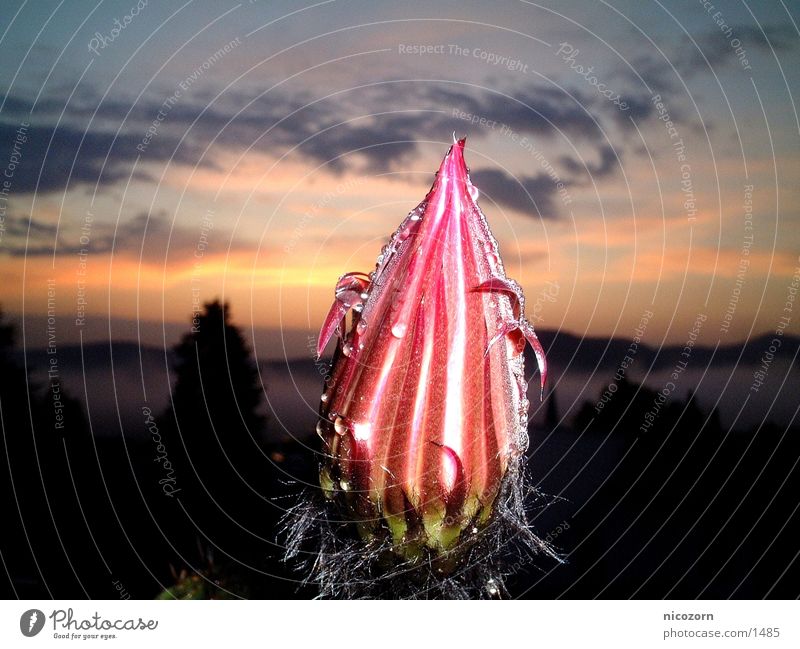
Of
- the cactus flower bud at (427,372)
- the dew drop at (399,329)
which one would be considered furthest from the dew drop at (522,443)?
the dew drop at (399,329)

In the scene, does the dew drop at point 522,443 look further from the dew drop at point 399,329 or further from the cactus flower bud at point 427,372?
the dew drop at point 399,329

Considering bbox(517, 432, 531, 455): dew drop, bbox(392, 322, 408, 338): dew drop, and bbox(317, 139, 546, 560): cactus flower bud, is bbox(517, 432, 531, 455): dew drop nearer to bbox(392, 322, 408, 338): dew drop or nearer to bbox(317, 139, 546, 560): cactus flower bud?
bbox(317, 139, 546, 560): cactus flower bud

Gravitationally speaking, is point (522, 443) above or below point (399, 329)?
below

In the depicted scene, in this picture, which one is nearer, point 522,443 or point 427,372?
point 427,372

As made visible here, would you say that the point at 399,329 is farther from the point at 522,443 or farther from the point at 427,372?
the point at 522,443

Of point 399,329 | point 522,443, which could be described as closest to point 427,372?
point 399,329

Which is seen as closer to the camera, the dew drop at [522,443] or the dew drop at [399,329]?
the dew drop at [399,329]

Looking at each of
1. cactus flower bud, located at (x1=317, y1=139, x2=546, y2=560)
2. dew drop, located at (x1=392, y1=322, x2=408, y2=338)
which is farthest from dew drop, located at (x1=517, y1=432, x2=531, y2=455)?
dew drop, located at (x1=392, y1=322, x2=408, y2=338)

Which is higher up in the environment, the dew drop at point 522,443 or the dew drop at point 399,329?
the dew drop at point 399,329
